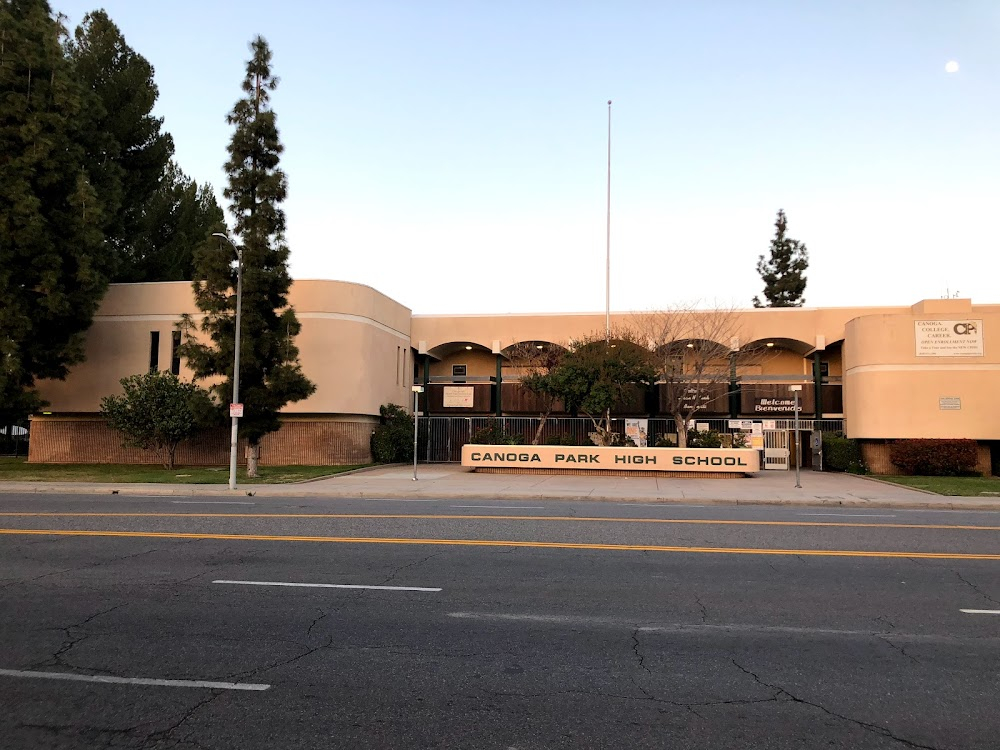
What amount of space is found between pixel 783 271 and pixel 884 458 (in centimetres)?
3839

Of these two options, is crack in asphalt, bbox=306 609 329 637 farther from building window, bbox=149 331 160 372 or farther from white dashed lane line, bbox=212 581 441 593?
building window, bbox=149 331 160 372

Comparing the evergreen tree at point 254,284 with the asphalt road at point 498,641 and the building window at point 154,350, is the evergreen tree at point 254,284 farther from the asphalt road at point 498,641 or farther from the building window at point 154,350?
the asphalt road at point 498,641

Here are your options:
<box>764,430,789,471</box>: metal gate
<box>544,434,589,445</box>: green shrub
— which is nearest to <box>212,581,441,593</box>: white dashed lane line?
<box>544,434,589,445</box>: green shrub

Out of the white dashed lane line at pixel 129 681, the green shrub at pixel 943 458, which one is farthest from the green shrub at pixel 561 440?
the white dashed lane line at pixel 129 681

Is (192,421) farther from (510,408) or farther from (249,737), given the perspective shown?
(249,737)

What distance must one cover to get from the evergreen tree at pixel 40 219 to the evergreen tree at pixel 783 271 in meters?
53.2

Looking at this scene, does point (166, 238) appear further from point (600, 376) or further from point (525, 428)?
point (600, 376)

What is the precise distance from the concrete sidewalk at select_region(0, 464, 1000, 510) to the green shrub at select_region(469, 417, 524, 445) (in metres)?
4.87

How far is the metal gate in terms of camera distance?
1350 inches

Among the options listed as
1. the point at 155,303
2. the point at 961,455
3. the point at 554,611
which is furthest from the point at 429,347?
the point at 554,611

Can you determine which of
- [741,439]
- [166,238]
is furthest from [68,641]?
[166,238]

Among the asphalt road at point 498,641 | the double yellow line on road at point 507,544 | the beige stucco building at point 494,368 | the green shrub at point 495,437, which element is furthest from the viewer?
the green shrub at point 495,437

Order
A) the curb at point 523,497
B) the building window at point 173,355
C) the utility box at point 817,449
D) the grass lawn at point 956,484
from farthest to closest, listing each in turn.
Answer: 1. the building window at point 173,355
2. the utility box at point 817,449
3. the grass lawn at point 956,484
4. the curb at point 523,497

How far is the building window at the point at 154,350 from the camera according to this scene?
1369 inches
